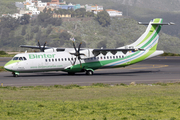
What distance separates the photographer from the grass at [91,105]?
1511 centimetres

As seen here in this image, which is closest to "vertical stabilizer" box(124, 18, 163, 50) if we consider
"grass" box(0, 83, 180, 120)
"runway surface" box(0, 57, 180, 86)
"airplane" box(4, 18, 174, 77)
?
"airplane" box(4, 18, 174, 77)

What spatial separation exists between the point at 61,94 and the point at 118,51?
22384 mm

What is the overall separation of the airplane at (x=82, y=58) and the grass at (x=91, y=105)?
1380cm

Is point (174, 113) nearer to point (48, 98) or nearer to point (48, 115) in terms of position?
point (48, 115)

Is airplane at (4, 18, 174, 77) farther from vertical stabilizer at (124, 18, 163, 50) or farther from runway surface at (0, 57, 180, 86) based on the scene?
runway surface at (0, 57, 180, 86)

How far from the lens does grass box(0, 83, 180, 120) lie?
1511 centimetres

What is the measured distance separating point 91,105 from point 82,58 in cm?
2349

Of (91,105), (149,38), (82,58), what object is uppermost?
(149,38)

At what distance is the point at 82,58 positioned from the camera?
135 feet

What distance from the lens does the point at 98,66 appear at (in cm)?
4188

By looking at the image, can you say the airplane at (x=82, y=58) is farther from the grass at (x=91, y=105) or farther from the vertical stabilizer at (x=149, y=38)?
the grass at (x=91, y=105)

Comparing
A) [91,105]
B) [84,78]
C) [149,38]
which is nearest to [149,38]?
[149,38]

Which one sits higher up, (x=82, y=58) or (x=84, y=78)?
(x=82, y=58)

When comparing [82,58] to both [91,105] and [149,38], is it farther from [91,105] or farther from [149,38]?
[91,105]
